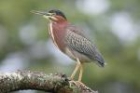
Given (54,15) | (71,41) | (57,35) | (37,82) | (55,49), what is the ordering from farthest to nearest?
1. (55,49)
2. (71,41)
3. (57,35)
4. (54,15)
5. (37,82)

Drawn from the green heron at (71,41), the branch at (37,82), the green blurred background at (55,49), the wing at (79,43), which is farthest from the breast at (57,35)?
the green blurred background at (55,49)

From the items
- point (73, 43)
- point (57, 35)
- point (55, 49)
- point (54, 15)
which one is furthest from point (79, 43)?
point (55, 49)

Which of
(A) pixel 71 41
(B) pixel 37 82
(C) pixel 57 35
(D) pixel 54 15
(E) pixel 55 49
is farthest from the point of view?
(E) pixel 55 49

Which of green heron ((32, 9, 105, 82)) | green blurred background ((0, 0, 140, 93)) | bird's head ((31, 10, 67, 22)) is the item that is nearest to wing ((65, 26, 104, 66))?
green heron ((32, 9, 105, 82))

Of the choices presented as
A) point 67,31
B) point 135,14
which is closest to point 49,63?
point 135,14

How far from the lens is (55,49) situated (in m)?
18.0

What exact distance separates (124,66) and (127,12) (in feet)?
11.5

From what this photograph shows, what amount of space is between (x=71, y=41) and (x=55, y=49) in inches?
309

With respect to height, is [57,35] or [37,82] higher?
[57,35]

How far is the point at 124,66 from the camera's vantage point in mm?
18297

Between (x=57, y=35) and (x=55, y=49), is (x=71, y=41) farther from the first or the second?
(x=55, y=49)

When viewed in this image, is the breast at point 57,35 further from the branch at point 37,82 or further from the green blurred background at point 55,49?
the green blurred background at point 55,49

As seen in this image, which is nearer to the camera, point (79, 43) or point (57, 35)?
point (57, 35)

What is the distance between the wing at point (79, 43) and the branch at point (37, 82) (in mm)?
1906
